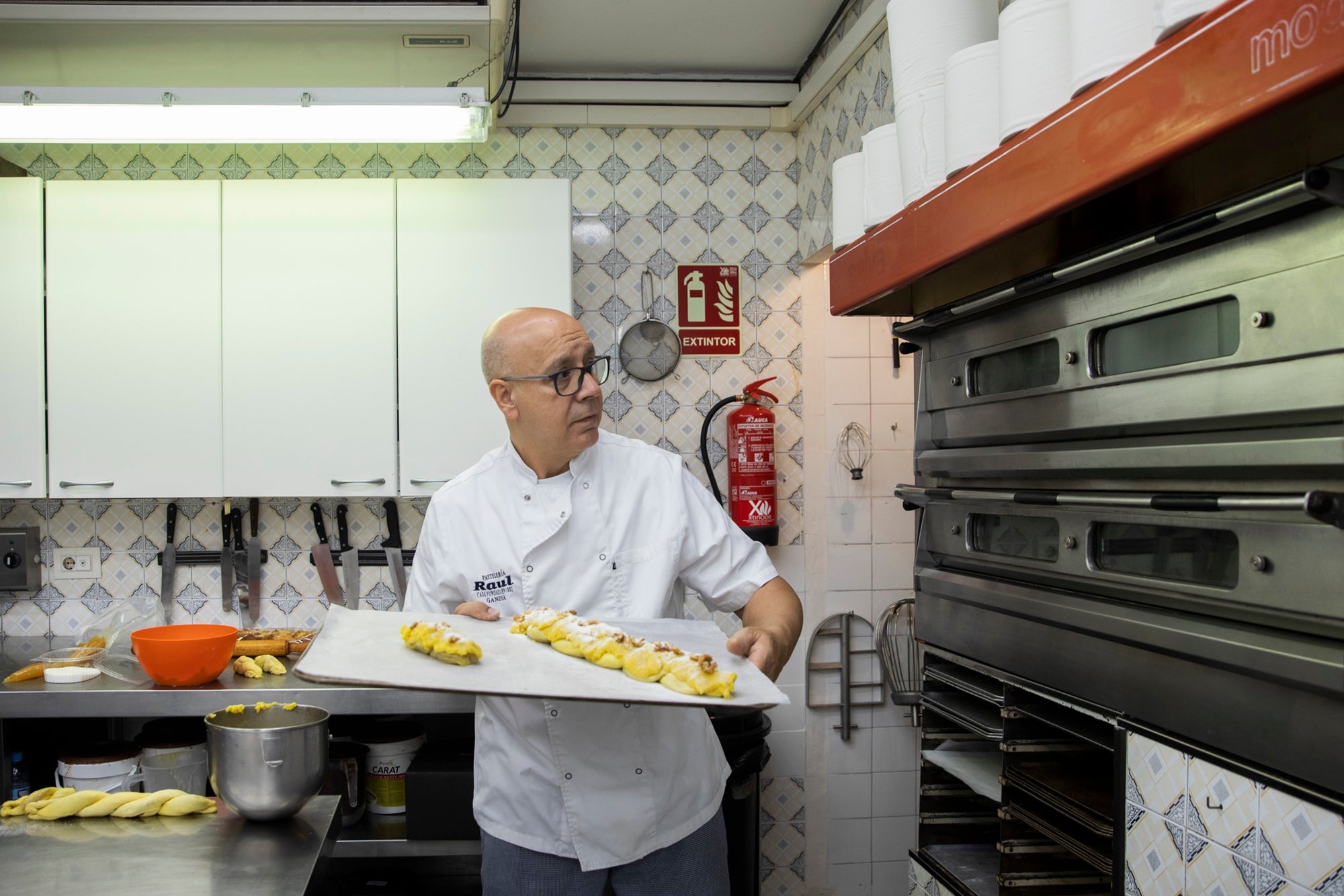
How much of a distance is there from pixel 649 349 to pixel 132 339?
170 centimetres

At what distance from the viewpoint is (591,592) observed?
6.58 feet

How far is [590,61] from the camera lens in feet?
11.2

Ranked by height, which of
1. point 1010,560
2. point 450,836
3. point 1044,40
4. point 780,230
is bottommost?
point 450,836

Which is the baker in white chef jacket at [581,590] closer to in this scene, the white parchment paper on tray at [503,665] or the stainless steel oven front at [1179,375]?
the white parchment paper on tray at [503,665]

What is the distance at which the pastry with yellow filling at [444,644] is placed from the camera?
5.24ft

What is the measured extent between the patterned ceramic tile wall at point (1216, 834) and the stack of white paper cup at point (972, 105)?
89 centimetres

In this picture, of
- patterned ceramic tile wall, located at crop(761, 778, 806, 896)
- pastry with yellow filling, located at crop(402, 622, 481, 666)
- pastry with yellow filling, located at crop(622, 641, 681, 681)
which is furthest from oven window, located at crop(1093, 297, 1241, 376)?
patterned ceramic tile wall, located at crop(761, 778, 806, 896)

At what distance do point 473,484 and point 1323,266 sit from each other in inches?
62.2

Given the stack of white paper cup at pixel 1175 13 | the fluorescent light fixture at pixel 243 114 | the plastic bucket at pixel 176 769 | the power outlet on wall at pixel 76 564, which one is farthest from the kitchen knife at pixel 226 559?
the stack of white paper cup at pixel 1175 13

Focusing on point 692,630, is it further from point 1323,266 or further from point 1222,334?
point 1323,266

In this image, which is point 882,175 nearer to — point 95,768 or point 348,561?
point 348,561

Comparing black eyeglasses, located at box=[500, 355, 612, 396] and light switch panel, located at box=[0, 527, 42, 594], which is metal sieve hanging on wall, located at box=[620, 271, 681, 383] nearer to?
black eyeglasses, located at box=[500, 355, 612, 396]

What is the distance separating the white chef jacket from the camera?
5.98 feet

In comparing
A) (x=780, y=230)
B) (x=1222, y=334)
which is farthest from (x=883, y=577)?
(x=1222, y=334)
